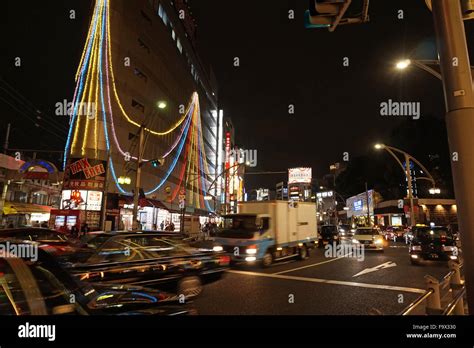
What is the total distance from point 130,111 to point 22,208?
1280cm

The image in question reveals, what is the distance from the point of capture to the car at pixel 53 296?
107 inches

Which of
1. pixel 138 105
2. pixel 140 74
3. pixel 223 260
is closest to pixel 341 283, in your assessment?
pixel 223 260

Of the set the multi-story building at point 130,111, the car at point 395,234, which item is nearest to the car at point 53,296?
the multi-story building at point 130,111

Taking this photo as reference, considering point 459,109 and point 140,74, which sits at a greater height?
point 140,74

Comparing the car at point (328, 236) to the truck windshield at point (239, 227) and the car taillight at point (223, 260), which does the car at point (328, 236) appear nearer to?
the truck windshield at point (239, 227)

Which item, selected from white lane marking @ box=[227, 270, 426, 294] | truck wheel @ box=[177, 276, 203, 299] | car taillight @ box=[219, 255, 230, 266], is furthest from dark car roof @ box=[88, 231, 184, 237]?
white lane marking @ box=[227, 270, 426, 294]

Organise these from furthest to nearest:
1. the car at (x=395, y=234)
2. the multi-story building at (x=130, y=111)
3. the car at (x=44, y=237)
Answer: the car at (x=395, y=234) → the multi-story building at (x=130, y=111) → the car at (x=44, y=237)

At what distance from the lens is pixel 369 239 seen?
66.9ft

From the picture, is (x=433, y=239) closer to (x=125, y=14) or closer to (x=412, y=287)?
(x=412, y=287)

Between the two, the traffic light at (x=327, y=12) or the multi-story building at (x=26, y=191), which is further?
the multi-story building at (x=26, y=191)

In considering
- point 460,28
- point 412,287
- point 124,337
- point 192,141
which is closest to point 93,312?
point 124,337

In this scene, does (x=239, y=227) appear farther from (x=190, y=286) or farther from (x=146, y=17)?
(x=146, y=17)

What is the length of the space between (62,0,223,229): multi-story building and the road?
39.6ft

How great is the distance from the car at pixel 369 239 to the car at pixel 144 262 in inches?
585
